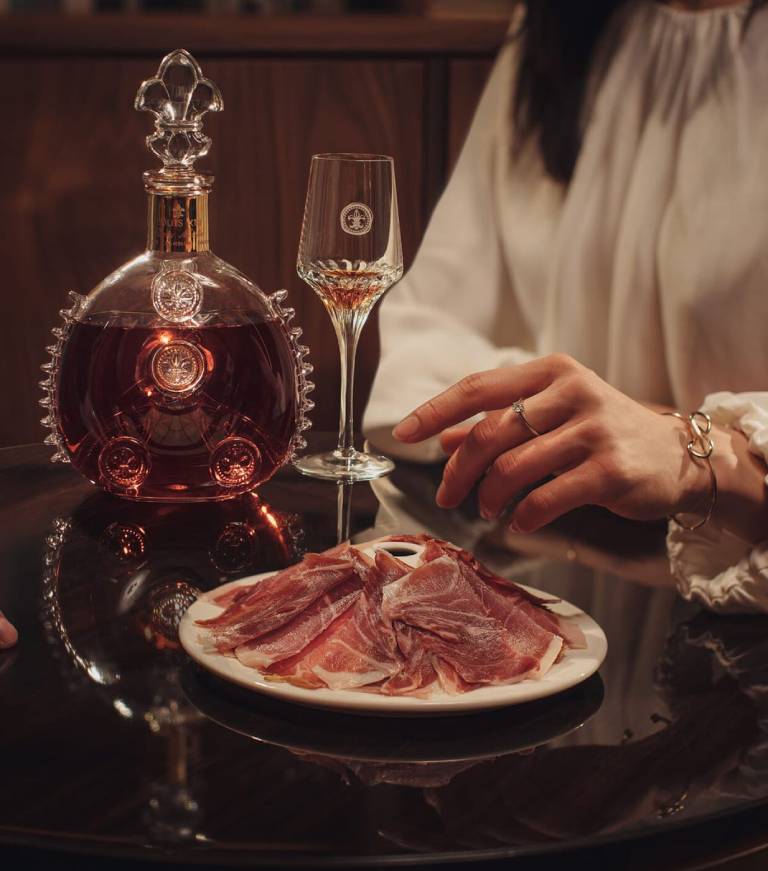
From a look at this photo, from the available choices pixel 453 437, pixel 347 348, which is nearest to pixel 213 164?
pixel 347 348

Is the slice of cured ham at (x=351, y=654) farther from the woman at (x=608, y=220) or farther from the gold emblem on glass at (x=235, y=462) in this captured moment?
the woman at (x=608, y=220)

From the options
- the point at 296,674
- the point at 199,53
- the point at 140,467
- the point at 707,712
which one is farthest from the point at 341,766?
the point at 199,53

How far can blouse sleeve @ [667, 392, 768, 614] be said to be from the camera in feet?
2.90

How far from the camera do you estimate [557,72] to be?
1865mm

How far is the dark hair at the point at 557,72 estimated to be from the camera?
1865 millimetres

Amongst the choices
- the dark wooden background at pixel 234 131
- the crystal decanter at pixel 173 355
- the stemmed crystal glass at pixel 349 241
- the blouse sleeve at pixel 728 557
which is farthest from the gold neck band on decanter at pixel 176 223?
the dark wooden background at pixel 234 131

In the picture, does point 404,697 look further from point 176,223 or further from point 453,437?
point 176,223

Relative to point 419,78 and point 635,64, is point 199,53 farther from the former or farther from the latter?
point 635,64

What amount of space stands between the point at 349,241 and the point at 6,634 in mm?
502

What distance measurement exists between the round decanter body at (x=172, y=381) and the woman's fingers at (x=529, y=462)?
24 centimetres

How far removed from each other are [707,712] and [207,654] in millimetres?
289

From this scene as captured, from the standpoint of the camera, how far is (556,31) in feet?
6.14

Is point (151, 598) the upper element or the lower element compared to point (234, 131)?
lower

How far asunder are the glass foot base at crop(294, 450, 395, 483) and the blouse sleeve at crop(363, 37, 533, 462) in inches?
20.9
